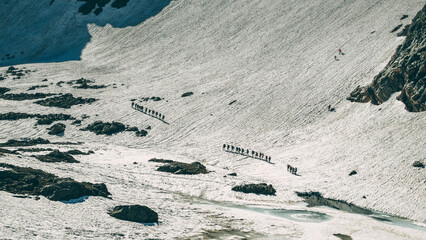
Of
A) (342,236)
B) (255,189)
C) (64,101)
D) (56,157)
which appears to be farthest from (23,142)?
(342,236)

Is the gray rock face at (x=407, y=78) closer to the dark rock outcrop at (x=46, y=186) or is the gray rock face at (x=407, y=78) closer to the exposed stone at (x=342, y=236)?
the exposed stone at (x=342, y=236)

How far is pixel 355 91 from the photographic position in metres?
68.8

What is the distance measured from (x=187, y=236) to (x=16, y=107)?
60809 mm

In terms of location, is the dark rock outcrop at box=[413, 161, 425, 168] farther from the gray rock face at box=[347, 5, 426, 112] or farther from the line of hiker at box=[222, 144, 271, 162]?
the line of hiker at box=[222, 144, 271, 162]

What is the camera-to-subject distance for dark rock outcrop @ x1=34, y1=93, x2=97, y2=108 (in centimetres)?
8416

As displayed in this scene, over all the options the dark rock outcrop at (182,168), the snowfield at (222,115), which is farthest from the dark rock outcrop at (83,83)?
the dark rock outcrop at (182,168)

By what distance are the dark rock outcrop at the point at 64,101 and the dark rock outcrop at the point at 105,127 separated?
1175 centimetres

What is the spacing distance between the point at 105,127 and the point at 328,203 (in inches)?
1523

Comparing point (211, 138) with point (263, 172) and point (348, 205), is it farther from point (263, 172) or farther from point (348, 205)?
point (348, 205)

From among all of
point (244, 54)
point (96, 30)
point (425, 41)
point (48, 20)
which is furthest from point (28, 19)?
point (425, 41)

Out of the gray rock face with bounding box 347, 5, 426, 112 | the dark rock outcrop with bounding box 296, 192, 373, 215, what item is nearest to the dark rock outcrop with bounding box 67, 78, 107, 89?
the gray rock face with bounding box 347, 5, 426, 112

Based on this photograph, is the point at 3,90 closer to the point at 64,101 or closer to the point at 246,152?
the point at 64,101

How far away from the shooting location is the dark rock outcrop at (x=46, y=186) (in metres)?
35.5

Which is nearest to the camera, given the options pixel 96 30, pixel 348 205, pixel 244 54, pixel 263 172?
pixel 348 205
